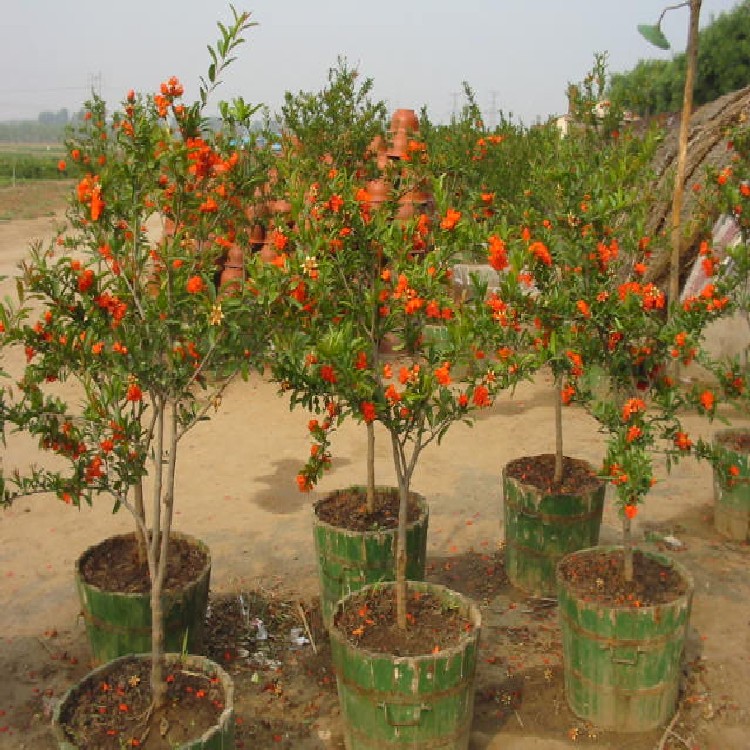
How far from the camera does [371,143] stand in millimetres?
9312

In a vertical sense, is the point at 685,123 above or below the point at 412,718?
above

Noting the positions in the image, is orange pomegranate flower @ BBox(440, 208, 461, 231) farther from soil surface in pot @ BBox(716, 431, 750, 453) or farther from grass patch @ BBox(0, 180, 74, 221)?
grass patch @ BBox(0, 180, 74, 221)

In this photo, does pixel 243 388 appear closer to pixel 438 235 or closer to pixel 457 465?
pixel 457 465

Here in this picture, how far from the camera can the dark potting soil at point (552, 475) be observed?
18.3ft

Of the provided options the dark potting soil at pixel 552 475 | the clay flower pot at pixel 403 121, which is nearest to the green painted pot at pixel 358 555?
the dark potting soil at pixel 552 475

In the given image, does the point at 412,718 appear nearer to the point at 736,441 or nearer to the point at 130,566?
the point at 130,566

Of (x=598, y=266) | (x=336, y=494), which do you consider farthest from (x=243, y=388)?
(x=598, y=266)

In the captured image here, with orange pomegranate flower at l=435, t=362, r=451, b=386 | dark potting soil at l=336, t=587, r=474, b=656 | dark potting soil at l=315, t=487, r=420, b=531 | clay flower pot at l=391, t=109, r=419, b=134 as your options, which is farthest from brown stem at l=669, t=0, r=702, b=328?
clay flower pot at l=391, t=109, r=419, b=134

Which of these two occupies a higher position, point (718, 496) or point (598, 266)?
point (598, 266)

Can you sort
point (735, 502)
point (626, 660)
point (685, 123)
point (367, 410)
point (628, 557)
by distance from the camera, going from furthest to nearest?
point (685, 123) → point (735, 502) → point (628, 557) → point (626, 660) → point (367, 410)

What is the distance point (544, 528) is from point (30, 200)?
124ft

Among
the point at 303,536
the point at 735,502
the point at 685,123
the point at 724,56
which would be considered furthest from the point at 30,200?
the point at 735,502

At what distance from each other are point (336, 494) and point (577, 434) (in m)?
4.01

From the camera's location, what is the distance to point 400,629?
13.1ft
